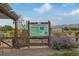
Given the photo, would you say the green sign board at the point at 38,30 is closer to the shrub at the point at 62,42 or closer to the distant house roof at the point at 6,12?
the shrub at the point at 62,42

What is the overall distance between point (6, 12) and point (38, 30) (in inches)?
64.2

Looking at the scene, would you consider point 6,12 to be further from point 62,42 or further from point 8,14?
point 62,42

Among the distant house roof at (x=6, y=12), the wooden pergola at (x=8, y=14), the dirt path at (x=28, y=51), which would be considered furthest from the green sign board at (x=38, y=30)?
the distant house roof at (x=6, y=12)

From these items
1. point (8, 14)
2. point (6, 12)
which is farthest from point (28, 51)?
point (6, 12)

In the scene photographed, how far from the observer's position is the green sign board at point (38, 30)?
14078mm

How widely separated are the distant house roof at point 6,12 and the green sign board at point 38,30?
84cm

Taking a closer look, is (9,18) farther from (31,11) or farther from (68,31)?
(68,31)

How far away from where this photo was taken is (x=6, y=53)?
13648 mm

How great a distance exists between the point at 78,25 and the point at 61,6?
1.02 metres

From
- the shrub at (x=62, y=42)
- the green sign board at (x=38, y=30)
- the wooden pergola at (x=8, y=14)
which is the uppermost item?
the wooden pergola at (x=8, y=14)

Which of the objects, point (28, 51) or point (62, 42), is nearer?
point (28, 51)

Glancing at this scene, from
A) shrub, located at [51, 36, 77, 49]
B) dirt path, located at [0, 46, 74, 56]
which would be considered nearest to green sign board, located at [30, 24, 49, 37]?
shrub, located at [51, 36, 77, 49]

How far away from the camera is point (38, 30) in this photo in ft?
46.4

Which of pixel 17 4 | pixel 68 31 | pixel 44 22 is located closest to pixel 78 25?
pixel 68 31
